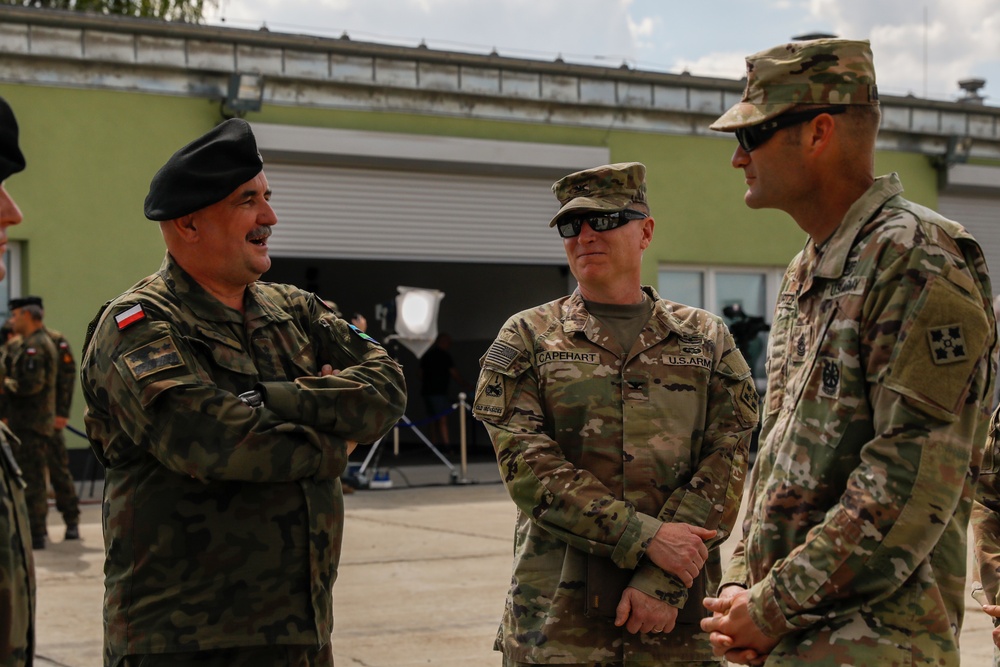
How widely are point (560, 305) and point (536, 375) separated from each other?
32 centimetres

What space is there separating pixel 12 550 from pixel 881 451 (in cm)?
171

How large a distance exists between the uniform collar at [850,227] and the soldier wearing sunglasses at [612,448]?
3.52ft

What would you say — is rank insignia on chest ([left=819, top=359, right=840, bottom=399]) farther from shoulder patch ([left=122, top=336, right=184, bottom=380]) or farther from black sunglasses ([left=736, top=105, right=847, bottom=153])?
shoulder patch ([left=122, top=336, right=184, bottom=380])

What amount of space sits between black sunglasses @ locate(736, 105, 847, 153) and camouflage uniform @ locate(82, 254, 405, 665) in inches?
50.2

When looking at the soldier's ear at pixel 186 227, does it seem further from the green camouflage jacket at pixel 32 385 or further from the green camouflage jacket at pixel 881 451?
the green camouflage jacket at pixel 32 385

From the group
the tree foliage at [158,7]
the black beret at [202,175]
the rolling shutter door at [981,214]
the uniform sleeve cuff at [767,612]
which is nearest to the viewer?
the uniform sleeve cuff at [767,612]

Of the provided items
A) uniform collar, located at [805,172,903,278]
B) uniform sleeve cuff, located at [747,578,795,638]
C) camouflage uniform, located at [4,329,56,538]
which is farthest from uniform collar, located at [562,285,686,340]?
camouflage uniform, located at [4,329,56,538]

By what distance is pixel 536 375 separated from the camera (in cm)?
359

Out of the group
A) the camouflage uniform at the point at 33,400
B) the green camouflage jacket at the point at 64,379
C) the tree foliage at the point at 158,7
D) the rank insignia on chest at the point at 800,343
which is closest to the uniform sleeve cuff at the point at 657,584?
the rank insignia on chest at the point at 800,343

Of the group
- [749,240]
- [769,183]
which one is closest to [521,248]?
[749,240]

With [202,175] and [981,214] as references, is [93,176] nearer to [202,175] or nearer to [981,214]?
[202,175]

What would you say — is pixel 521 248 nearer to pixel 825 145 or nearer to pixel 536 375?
pixel 536 375

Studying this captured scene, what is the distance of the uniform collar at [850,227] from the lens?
2475 mm

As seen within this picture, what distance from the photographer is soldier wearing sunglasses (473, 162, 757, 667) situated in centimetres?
336
